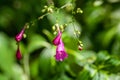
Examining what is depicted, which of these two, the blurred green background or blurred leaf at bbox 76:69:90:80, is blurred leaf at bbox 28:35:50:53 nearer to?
the blurred green background

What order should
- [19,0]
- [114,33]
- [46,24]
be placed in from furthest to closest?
[19,0] → [46,24] → [114,33]

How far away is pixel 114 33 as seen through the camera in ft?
9.77

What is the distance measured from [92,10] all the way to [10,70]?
765 millimetres

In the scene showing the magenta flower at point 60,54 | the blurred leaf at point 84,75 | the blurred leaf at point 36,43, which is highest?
the blurred leaf at point 36,43

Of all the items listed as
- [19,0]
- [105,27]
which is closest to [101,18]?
[105,27]

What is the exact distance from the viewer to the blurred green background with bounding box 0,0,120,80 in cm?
257

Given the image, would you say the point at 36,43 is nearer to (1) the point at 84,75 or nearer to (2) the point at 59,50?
(1) the point at 84,75

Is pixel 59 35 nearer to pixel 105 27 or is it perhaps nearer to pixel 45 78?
pixel 45 78

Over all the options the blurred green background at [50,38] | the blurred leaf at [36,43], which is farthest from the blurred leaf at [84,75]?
the blurred leaf at [36,43]

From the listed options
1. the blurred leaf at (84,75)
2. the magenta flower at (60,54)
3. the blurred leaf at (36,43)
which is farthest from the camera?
the blurred leaf at (36,43)

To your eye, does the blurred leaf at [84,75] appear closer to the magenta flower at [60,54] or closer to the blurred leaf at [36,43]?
the magenta flower at [60,54]

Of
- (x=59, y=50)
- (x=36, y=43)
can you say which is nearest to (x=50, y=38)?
(x=36, y=43)

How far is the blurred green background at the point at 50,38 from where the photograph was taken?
101 inches

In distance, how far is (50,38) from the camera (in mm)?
2576
